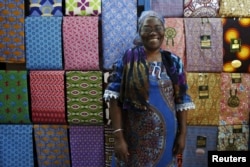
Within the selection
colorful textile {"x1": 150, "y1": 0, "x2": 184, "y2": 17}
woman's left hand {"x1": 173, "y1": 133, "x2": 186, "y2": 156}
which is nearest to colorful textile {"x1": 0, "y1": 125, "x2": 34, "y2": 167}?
woman's left hand {"x1": 173, "y1": 133, "x2": 186, "y2": 156}

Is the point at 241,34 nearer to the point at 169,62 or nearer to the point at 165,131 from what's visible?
the point at 169,62

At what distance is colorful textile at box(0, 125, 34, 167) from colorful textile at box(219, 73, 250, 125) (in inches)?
61.9

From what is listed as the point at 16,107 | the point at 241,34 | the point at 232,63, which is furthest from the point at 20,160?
the point at 241,34

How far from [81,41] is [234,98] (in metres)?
1.27

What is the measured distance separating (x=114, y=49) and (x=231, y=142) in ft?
3.90

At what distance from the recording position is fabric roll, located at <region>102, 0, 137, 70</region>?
2.26m

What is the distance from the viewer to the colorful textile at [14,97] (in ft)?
7.71

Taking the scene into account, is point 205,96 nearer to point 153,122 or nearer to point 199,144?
point 199,144

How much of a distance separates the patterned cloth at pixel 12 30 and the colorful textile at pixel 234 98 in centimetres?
161

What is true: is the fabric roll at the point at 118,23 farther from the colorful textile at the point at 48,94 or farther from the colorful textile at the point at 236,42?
the colorful textile at the point at 236,42

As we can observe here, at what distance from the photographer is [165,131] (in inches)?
65.5

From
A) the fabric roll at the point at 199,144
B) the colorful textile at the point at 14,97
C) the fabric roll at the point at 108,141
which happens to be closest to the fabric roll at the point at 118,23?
the fabric roll at the point at 108,141

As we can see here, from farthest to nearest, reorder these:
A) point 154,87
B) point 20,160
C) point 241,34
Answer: point 20,160, point 241,34, point 154,87

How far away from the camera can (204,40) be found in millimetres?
2268
